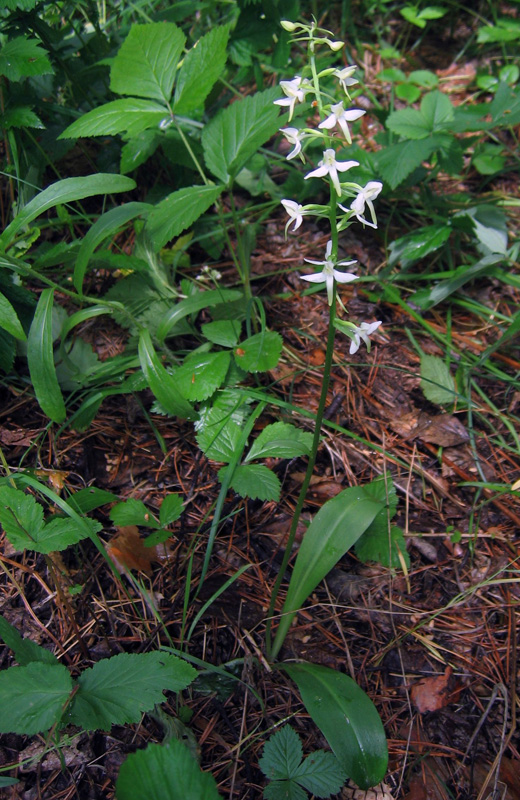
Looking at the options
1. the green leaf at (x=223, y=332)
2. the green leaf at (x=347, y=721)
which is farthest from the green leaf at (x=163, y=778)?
the green leaf at (x=223, y=332)

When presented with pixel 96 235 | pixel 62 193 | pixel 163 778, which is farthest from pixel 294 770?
pixel 62 193

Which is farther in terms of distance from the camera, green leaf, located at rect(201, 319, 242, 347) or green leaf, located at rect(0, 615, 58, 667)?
green leaf, located at rect(201, 319, 242, 347)

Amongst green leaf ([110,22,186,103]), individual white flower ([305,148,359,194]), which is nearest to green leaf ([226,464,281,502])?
individual white flower ([305,148,359,194])

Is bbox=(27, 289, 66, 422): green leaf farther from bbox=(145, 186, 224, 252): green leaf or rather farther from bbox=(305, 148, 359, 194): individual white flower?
bbox=(305, 148, 359, 194): individual white flower

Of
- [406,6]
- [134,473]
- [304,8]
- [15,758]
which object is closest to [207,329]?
[134,473]

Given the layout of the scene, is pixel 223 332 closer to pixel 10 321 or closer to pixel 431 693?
pixel 10 321

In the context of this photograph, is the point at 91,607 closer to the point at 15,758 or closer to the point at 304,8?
the point at 15,758
